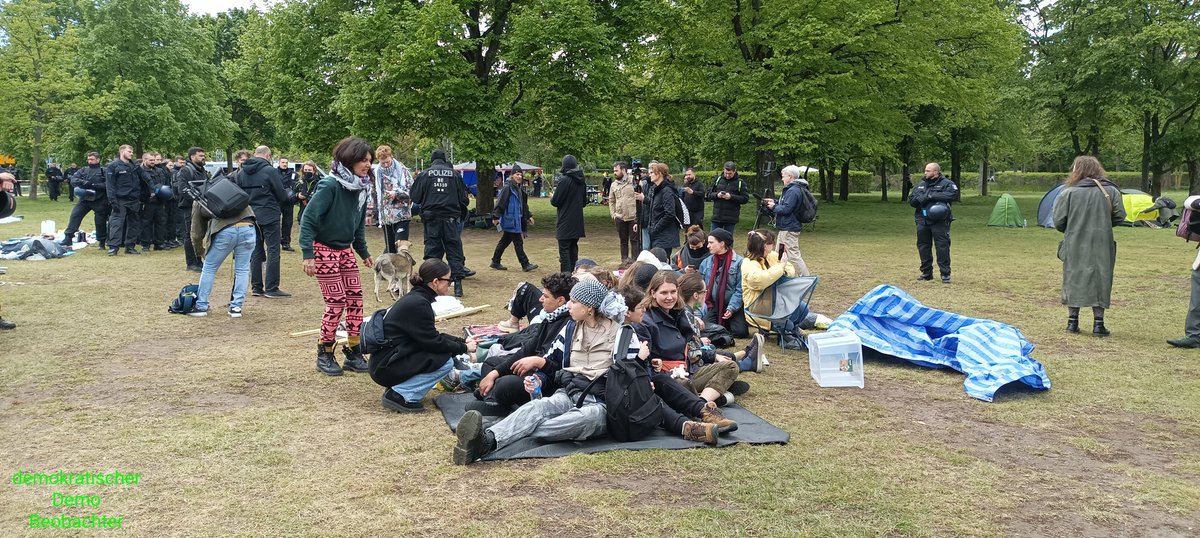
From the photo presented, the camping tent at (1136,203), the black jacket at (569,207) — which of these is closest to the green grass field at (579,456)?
the black jacket at (569,207)

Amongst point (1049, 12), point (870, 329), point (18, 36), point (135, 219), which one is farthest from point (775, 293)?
point (18, 36)

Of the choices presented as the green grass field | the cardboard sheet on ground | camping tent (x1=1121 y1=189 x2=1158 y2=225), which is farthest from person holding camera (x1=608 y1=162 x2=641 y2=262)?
camping tent (x1=1121 y1=189 x2=1158 y2=225)

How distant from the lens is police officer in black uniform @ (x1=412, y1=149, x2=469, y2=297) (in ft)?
34.6

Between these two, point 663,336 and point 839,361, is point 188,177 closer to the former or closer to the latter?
point 663,336

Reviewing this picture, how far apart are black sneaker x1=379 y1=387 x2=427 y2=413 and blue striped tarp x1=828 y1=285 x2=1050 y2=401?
375 centimetres

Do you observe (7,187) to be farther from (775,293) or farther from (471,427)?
(775,293)

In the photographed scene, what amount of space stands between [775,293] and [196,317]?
622cm

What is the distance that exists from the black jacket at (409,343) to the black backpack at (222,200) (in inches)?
152

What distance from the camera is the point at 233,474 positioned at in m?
4.29

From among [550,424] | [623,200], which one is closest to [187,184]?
[623,200]

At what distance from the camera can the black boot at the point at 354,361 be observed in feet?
21.7

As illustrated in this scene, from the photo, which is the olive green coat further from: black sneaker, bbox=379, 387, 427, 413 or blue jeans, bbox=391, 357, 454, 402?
black sneaker, bbox=379, 387, 427, 413

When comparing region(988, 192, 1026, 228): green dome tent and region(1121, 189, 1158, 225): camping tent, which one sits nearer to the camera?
region(1121, 189, 1158, 225): camping tent

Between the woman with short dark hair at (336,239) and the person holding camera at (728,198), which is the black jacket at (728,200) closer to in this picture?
the person holding camera at (728,198)
